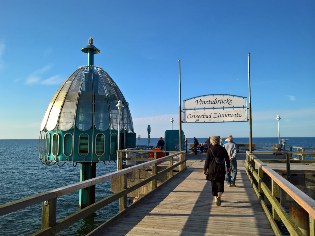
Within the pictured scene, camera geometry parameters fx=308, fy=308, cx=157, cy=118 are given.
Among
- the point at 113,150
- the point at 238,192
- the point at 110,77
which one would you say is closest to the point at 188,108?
the point at 113,150

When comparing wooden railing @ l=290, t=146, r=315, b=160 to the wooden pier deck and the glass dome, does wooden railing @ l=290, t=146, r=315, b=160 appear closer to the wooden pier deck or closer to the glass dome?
the wooden pier deck

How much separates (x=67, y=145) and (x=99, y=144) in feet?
6.82

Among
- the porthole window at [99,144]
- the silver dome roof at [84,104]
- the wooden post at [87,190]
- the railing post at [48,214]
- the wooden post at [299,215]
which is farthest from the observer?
the silver dome roof at [84,104]

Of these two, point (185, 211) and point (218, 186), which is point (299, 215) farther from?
point (185, 211)

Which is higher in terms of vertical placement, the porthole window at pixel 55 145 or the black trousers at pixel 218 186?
the porthole window at pixel 55 145

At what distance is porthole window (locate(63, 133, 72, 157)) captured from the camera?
2019cm

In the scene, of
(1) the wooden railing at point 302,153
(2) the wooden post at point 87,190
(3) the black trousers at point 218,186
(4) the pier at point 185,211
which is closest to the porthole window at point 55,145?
(2) the wooden post at point 87,190

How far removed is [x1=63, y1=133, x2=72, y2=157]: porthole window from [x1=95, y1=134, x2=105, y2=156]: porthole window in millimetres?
1685

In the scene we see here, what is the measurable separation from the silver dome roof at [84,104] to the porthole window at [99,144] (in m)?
0.54

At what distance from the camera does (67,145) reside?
66.6 feet

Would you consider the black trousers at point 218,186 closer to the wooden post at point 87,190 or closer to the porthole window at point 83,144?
the wooden post at point 87,190

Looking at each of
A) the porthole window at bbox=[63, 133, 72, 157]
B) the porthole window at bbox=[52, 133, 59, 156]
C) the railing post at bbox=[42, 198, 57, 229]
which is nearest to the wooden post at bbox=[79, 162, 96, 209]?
the porthole window at bbox=[63, 133, 72, 157]

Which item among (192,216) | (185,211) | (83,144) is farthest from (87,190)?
(192,216)

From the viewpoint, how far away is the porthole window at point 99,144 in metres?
20.4
